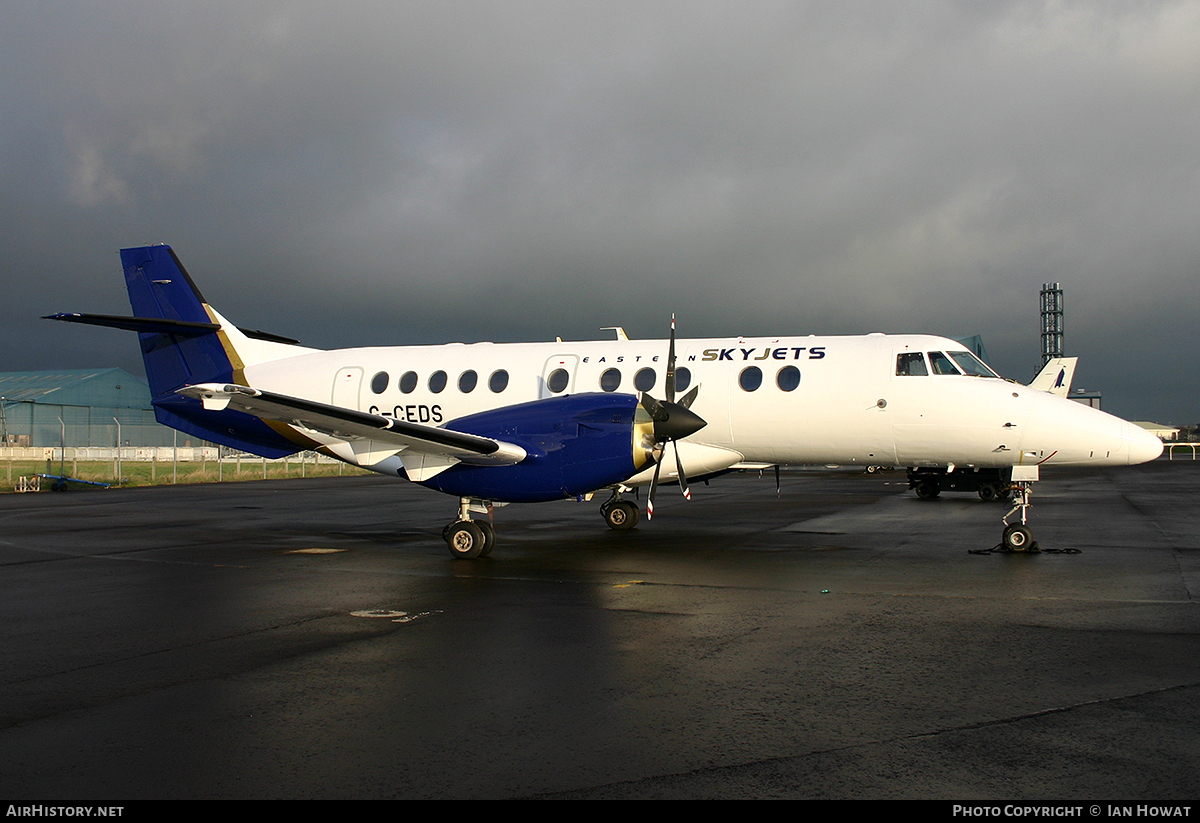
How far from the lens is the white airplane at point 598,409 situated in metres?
11.9

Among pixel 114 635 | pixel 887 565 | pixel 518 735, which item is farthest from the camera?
pixel 887 565

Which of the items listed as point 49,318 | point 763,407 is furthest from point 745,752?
point 49,318

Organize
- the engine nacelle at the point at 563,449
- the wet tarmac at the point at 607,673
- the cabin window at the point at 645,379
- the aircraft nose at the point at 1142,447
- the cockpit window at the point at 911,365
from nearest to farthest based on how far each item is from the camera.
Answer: the wet tarmac at the point at 607,673 → the engine nacelle at the point at 563,449 → the aircraft nose at the point at 1142,447 → the cockpit window at the point at 911,365 → the cabin window at the point at 645,379

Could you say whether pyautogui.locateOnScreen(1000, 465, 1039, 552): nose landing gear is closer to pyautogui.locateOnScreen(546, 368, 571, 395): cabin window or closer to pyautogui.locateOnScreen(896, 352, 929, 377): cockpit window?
pyautogui.locateOnScreen(896, 352, 929, 377): cockpit window

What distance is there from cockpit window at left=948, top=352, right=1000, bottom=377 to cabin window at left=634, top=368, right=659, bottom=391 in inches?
192

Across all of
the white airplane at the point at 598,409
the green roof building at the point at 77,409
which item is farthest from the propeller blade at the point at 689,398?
the green roof building at the point at 77,409

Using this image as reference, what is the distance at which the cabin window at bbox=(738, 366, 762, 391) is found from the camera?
14039 millimetres

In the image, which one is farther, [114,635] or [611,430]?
[611,430]

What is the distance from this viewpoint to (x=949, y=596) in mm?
9031

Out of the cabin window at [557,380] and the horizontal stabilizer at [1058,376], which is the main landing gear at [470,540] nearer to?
the cabin window at [557,380]

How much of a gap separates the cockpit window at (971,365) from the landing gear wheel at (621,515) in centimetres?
678

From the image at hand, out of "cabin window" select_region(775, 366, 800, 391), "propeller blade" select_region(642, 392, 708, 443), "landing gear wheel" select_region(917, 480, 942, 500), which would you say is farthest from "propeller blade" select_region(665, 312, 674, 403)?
"landing gear wheel" select_region(917, 480, 942, 500)

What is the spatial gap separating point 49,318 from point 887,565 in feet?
43.7
